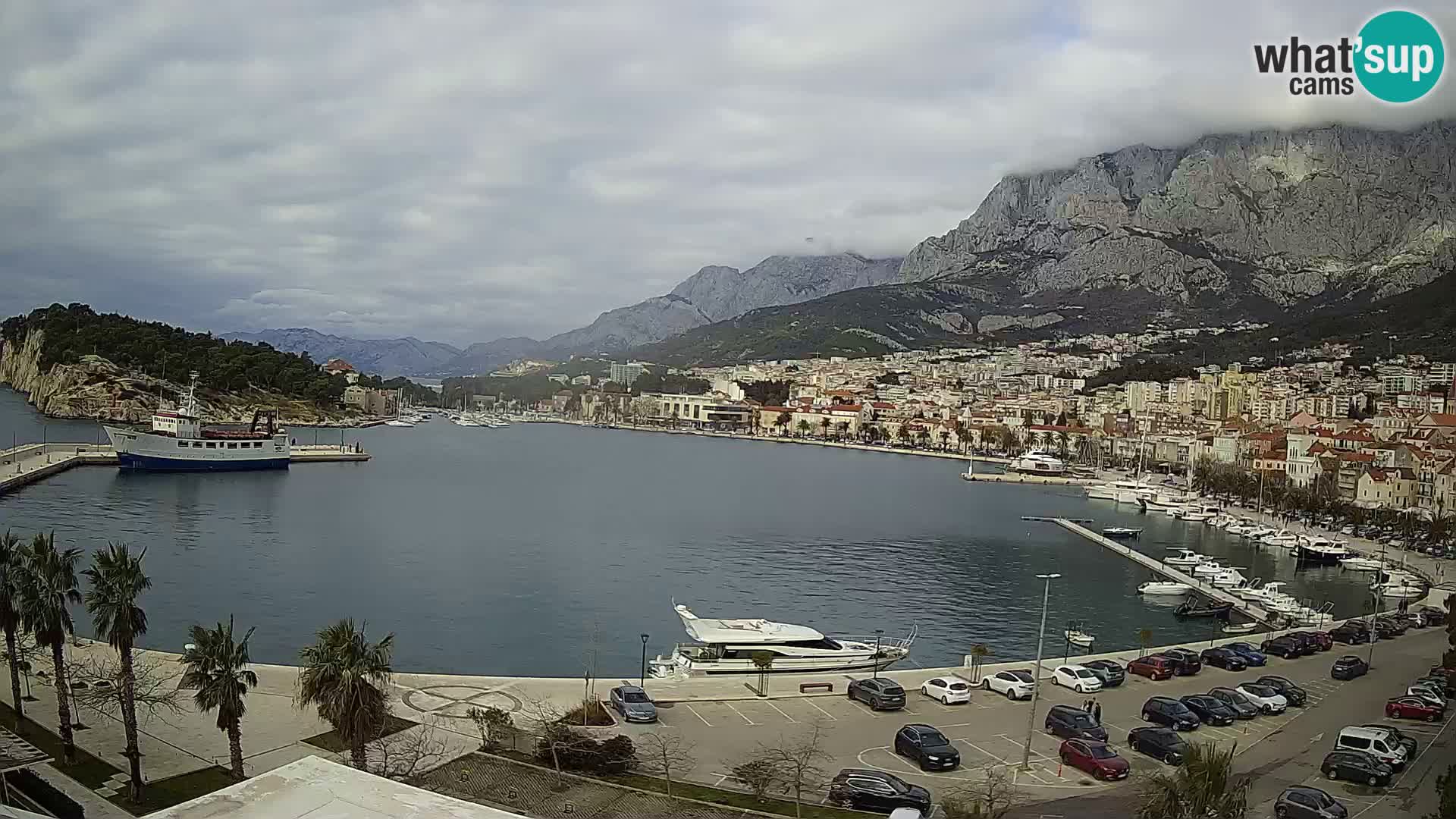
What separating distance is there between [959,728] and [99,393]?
6130 cm

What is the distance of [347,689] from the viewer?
794 cm

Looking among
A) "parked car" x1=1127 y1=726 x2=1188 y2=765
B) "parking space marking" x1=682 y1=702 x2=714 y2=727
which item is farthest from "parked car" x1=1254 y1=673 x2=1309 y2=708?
"parking space marking" x1=682 y1=702 x2=714 y2=727

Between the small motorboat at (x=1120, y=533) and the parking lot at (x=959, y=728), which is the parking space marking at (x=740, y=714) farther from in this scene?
the small motorboat at (x=1120, y=533)

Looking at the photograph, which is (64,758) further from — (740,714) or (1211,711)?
(1211,711)

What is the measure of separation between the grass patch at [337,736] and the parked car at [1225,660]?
11139 mm

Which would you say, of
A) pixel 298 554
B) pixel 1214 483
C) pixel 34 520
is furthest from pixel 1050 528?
pixel 34 520

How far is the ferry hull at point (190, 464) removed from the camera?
1480 inches

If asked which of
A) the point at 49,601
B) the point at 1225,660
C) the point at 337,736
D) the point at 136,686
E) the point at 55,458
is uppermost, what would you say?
the point at 49,601

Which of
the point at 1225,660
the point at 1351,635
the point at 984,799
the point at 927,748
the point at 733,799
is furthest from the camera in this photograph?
the point at 1351,635

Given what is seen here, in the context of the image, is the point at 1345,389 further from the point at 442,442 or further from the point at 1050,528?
the point at 442,442

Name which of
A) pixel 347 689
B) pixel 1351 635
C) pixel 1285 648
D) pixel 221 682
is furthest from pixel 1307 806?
pixel 1351 635

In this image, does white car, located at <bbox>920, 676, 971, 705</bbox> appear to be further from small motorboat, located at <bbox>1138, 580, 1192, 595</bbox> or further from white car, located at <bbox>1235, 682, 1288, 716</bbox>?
small motorboat, located at <bbox>1138, 580, 1192, 595</bbox>

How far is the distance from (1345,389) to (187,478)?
55.2 meters

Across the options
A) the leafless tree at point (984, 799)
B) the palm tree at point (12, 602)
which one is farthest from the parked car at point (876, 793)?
the palm tree at point (12, 602)
